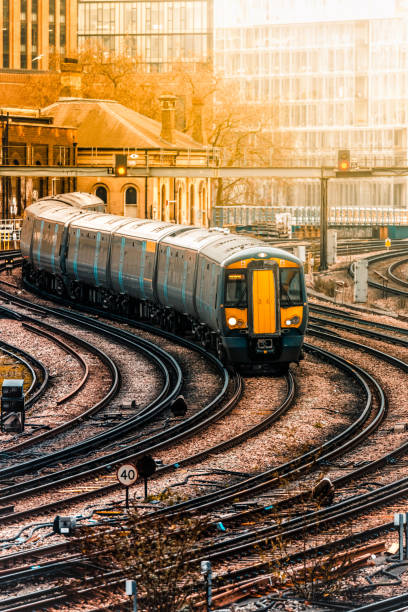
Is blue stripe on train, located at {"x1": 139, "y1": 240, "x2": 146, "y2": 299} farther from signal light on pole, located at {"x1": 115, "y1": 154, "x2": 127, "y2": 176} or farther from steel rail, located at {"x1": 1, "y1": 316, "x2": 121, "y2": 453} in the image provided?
signal light on pole, located at {"x1": 115, "y1": 154, "x2": 127, "y2": 176}

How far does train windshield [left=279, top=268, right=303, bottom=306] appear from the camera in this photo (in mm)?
27717

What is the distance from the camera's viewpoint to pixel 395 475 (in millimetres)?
19875

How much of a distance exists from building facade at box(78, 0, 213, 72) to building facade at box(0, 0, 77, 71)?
10199 mm

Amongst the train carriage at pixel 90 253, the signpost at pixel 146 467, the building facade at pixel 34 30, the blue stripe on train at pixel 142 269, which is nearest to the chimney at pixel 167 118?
the train carriage at pixel 90 253

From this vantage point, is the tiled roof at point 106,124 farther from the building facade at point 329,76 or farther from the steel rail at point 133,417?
the steel rail at point 133,417

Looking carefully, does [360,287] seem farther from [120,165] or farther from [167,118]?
[167,118]

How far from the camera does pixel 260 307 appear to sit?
27.5m

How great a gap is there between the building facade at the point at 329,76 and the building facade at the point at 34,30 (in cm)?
3632

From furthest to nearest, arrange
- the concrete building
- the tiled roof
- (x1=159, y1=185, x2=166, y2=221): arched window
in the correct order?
1. the tiled roof
2. (x1=159, y1=185, x2=166, y2=221): arched window
3. the concrete building

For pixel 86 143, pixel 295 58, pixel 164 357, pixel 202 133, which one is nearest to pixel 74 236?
pixel 164 357

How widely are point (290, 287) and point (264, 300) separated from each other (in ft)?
2.31

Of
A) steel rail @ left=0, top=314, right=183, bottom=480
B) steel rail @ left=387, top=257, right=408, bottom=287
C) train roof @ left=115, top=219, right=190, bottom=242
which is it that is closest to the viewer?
steel rail @ left=0, top=314, right=183, bottom=480

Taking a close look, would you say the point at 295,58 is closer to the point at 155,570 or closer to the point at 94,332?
the point at 94,332

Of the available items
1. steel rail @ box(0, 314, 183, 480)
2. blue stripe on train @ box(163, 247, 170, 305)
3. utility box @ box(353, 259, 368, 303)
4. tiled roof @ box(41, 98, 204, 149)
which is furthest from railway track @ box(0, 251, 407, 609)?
tiled roof @ box(41, 98, 204, 149)
